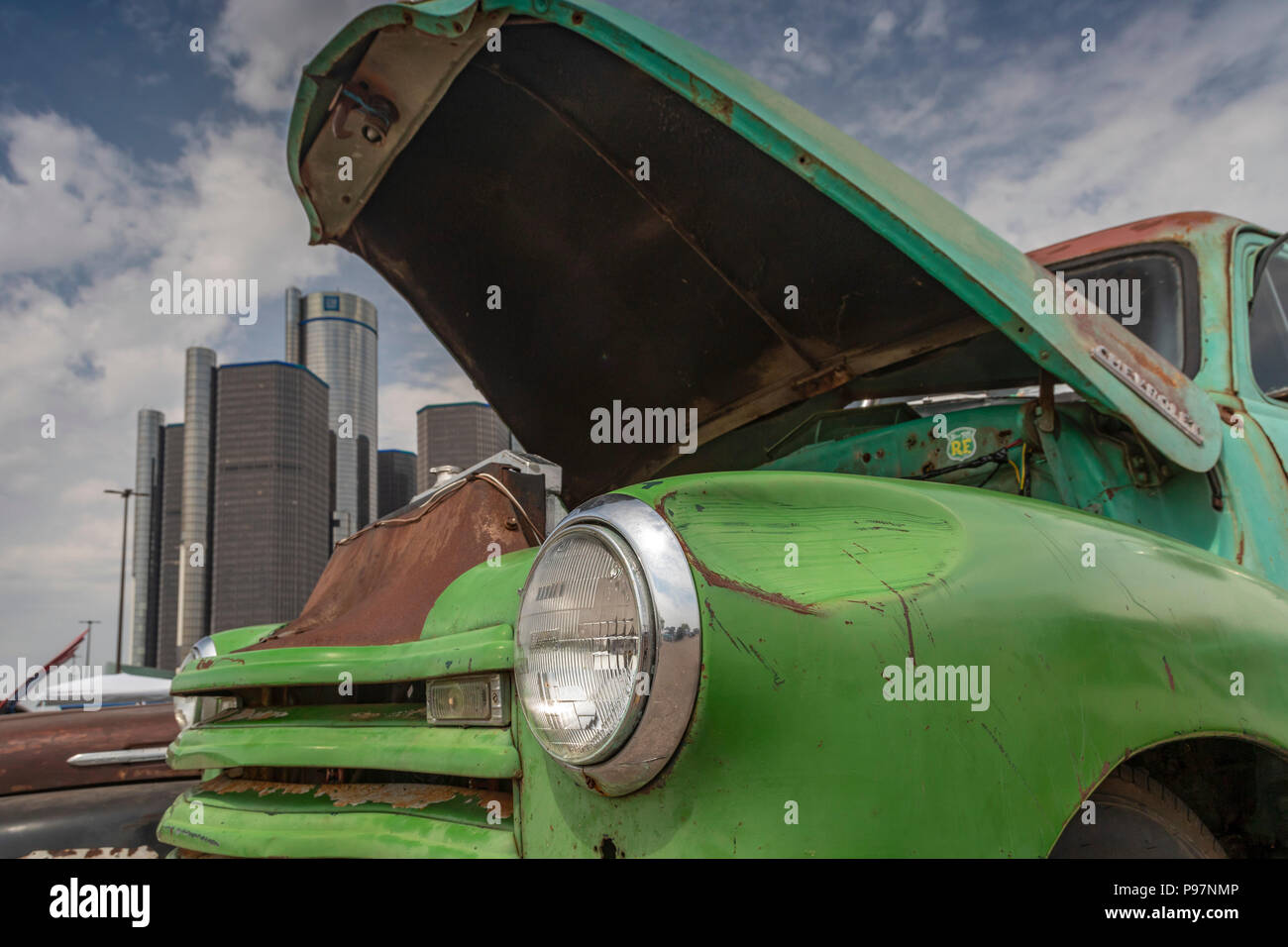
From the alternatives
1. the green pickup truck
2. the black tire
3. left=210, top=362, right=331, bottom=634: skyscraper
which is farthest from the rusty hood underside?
left=210, top=362, right=331, bottom=634: skyscraper

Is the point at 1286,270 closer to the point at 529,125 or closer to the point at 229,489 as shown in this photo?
the point at 529,125

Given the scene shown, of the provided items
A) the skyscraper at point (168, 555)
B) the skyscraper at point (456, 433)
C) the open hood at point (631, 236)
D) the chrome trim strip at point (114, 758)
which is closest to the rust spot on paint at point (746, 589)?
the open hood at point (631, 236)

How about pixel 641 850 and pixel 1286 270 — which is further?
pixel 1286 270

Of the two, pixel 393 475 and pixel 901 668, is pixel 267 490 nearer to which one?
pixel 393 475

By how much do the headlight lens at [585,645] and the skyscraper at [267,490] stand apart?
1897 centimetres

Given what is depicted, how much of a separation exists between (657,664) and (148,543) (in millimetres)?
45710

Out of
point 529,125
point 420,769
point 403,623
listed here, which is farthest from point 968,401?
point 420,769

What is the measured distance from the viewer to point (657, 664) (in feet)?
3.38

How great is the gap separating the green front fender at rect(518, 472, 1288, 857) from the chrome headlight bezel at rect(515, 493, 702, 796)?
2cm

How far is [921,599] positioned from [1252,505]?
151 centimetres

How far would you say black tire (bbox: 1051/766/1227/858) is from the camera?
1.30 meters

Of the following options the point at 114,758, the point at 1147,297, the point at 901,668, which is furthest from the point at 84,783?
the point at 1147,297

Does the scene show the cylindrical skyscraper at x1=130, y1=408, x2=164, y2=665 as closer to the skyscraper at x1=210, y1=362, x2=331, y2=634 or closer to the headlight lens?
the skyscraper at x1=210, y1=362, x2=331, y2=634

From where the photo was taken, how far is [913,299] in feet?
7.53
